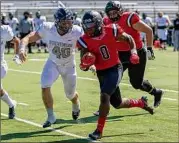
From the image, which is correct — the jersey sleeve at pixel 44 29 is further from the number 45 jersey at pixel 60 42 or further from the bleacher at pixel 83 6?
the bleacher at pixel 83 6

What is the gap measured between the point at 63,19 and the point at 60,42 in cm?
43

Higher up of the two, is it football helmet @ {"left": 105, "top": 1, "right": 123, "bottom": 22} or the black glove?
football helmet @ {"left": 105, "top": 1, "right": 123, "bottom": 22}

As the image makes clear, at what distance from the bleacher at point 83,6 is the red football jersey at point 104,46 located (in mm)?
27905

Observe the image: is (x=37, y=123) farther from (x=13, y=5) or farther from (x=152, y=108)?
(x=13, y=5)

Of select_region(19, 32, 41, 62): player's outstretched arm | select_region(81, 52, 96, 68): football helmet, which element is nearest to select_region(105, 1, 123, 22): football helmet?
select_region(19, 32, 41, 62): player's outstretched arm

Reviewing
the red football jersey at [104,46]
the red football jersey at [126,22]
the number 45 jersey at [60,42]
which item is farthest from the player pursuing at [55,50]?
the red football jersey at [126,22]

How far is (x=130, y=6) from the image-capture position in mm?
39469

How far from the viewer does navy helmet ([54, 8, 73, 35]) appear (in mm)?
8219

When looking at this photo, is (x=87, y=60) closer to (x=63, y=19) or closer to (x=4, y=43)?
(x=63, y=19)

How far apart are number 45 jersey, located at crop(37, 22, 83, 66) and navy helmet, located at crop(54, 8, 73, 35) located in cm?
13

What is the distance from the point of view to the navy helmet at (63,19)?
8.22m

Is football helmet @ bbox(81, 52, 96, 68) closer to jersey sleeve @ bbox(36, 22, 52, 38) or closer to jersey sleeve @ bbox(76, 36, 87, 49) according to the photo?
jersey sleeve @ bbox(76, 36, 87, 49)

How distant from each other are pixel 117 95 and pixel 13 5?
98.9ft

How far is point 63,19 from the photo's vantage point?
325 inches
